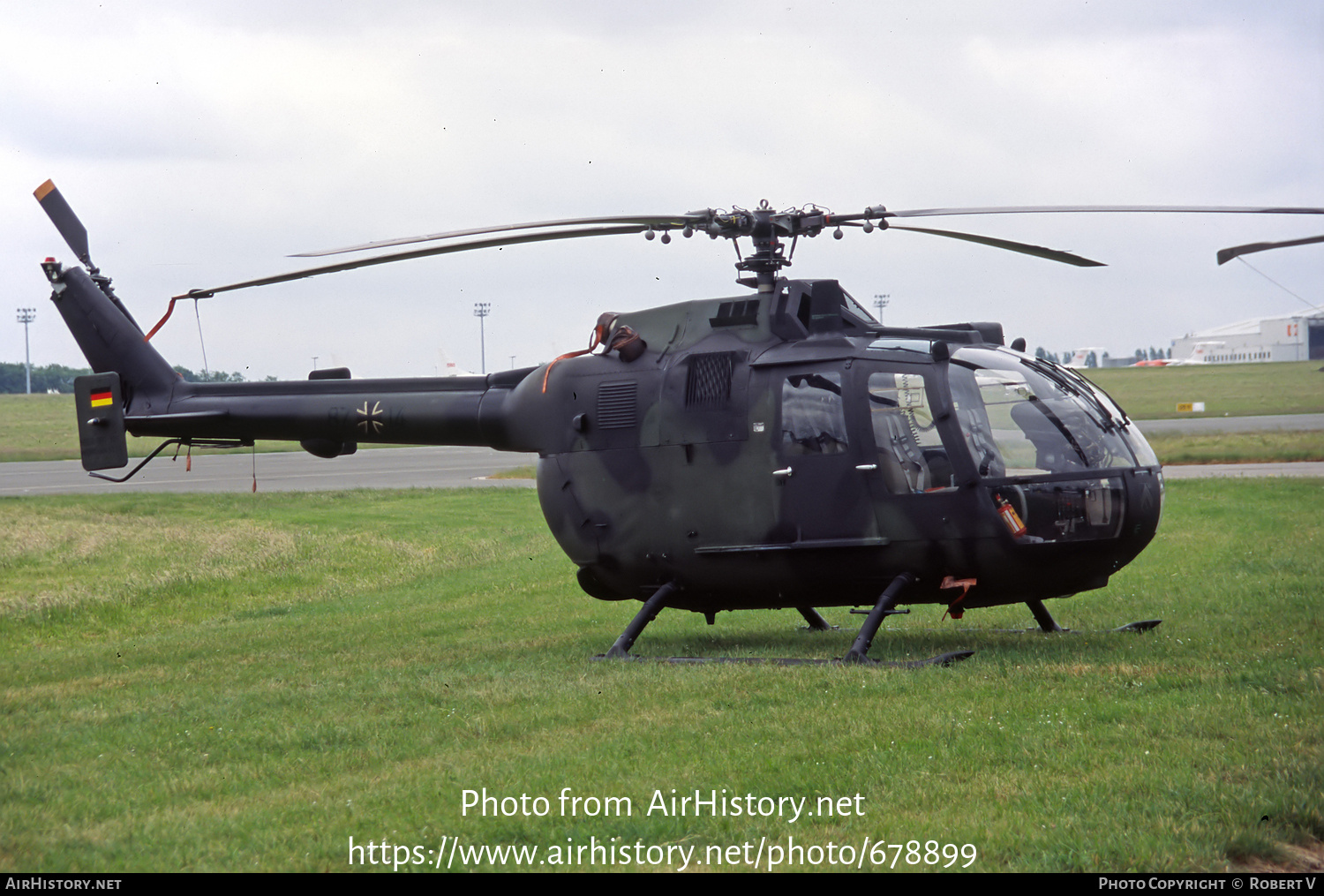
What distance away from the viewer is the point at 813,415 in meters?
9.44

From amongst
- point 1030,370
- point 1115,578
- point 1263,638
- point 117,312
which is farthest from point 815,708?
point 117,312

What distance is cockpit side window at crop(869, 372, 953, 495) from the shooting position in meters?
8.99

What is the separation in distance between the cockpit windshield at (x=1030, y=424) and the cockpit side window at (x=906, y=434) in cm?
26

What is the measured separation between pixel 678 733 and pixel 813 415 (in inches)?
130

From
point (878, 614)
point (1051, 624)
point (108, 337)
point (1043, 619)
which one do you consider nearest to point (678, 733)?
point (878, 614)

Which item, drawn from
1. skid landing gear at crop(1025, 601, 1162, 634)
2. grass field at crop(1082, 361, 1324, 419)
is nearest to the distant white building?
grass field at crop(1082, 361, 1324, 419)

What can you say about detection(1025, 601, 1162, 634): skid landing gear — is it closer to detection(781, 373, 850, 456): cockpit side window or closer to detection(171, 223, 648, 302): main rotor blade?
detection(781, 373, 850, 456): cockpit side window

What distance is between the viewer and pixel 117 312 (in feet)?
42.6

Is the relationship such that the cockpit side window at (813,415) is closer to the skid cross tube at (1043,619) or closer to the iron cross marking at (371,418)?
the skid cross tube at (1043,619)

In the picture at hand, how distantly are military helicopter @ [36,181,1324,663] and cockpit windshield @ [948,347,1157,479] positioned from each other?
0.02m

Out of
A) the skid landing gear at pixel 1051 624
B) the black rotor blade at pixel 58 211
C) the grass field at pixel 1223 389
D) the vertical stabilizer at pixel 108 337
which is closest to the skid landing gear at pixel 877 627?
the skid landing gear at pixel 1051 624

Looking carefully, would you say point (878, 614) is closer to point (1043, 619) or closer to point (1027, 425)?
point (1027, 425)
